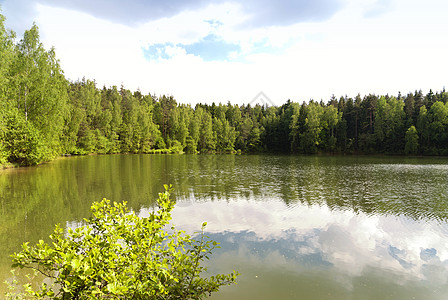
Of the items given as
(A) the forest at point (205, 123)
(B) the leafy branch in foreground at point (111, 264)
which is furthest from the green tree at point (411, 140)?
(B) the leafy branch in foreground at point (111, 264)

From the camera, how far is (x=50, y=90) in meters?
36.4

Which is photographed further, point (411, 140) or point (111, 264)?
point (411, 140)

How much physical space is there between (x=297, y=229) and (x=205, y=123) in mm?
89520

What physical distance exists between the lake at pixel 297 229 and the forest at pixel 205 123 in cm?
2071

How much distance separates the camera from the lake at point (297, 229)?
22.6 ft

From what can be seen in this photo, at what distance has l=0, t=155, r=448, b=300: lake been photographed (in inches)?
271

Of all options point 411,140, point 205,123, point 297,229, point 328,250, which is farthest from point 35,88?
point 411,140

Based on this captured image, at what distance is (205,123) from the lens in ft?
326

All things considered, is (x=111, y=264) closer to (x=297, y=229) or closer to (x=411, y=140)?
(x=297, y=229)

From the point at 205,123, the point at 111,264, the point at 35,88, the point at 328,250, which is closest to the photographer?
the point at 111,264

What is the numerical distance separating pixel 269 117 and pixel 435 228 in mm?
94729

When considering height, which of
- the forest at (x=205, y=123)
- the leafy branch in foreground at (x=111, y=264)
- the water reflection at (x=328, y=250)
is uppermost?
the forest at (x=205, y=123)

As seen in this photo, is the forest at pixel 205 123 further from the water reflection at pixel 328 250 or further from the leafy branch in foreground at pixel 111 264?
the leafy branch in foreground at pixel 111 264

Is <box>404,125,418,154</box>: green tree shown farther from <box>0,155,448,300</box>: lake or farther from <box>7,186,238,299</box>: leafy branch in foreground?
<box>7,186,238,299</box>: leafy branch in foreground
